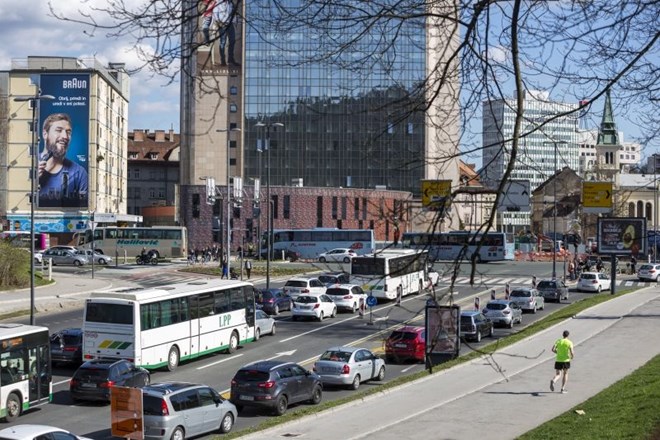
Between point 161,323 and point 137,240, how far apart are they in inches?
2083

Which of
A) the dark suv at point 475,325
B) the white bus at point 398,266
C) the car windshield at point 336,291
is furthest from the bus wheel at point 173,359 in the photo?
the white bus at point 398,266

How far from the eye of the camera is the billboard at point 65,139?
8106cm

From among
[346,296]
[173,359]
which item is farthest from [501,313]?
[173,359]

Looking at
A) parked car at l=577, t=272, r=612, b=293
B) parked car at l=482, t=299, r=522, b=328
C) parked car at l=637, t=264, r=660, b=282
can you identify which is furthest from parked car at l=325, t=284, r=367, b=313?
parked car at l=637, t=264, r=660, b=282

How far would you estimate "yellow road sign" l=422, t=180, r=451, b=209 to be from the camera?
292 inches

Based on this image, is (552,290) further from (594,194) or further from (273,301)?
(594,194)

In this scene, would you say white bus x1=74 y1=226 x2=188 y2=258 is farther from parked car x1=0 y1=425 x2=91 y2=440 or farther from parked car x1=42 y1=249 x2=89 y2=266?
parked car x1=0 y1=425 x2=91 y2=440

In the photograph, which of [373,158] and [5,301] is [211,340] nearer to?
[5,301]

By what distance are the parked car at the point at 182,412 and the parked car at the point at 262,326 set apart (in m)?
15.2

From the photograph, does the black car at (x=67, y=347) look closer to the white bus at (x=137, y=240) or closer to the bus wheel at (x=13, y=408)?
the bus wheel at (x=13, y=408)

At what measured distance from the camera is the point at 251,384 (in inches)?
894

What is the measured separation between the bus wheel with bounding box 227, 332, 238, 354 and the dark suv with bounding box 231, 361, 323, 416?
31.5ft

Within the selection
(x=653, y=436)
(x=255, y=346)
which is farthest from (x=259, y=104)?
(x=653, y=436)

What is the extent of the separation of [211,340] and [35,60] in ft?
210
